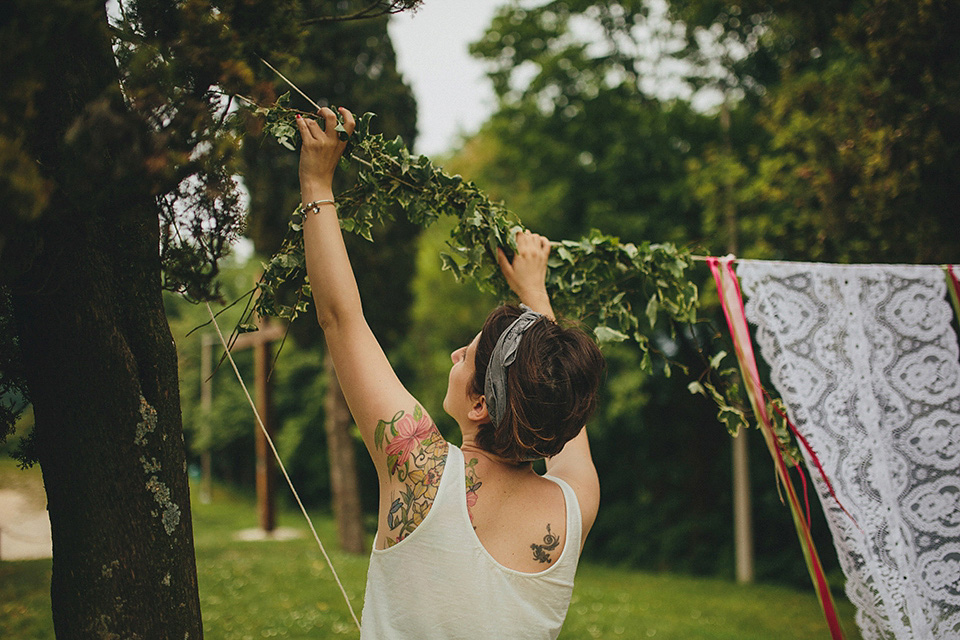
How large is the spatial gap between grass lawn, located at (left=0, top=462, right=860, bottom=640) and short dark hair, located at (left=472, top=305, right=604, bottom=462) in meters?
4.13

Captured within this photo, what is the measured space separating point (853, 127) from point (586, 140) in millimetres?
5986

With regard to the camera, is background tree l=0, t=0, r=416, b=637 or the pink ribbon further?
the pink ribbon

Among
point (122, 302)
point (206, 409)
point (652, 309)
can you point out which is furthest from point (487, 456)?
point (206, 409)

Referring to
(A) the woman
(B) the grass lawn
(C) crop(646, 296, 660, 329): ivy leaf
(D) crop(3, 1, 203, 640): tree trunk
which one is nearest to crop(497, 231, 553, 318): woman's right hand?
(C) crop(646, 296, 660, 329): ivy leaf

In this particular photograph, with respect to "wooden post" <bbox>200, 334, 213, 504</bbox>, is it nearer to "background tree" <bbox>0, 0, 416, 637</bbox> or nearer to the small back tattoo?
"background tree" <bbox>0, 0, 416, 637</bbox>

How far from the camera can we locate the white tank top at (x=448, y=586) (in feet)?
5.02

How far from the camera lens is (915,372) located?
270 centimetres

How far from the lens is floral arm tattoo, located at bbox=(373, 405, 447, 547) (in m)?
1.55

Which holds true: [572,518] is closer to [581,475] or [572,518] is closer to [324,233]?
[581,475]

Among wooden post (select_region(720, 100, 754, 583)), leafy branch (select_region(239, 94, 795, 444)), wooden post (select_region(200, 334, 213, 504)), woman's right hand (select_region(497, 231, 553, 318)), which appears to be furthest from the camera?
wooden post (select_region(200, 334, 213, 504))

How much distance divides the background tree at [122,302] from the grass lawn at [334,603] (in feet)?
11.7

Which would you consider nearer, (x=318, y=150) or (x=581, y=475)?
(x=318, y=150)

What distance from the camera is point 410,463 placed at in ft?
5.16

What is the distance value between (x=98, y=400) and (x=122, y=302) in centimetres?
25
